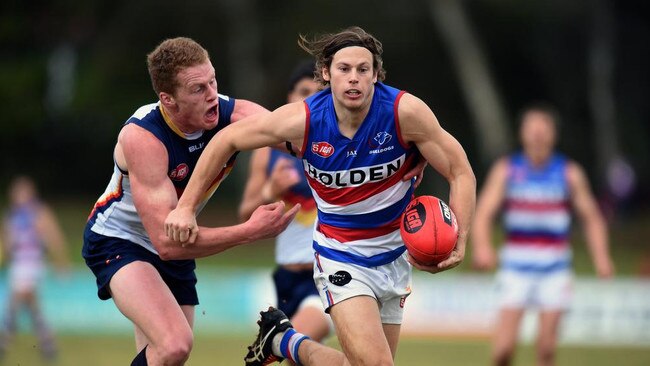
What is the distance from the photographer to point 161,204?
6.17 metres

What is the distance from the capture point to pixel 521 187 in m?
10.3

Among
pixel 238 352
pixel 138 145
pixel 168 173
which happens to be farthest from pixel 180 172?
pixel 238 352

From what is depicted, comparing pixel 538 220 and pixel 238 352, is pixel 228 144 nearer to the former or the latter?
pixel 538 220

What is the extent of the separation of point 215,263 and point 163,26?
11698 mm

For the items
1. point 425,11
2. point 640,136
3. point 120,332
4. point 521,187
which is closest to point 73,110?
point 425,11

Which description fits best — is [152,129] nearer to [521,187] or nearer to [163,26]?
[521,187]

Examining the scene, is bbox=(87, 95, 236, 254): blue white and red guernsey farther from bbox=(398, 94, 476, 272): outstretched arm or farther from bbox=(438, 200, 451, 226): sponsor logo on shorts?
bbox=(438, 200, 451, 226): sponsor logo on shorts

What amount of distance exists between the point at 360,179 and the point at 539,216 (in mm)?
4551

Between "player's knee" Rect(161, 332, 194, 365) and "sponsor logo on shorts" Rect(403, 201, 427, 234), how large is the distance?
137 cm

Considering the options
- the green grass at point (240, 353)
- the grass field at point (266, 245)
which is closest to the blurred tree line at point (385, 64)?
the grass field at point (266, 245)

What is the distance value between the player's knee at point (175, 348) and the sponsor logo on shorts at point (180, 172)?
0.90 meters

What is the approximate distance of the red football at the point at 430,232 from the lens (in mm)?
5867

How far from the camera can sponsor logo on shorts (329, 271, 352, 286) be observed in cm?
620

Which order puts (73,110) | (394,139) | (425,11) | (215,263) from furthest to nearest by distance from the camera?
(73,110) < (425,11) < (215,263) < (394,139)
